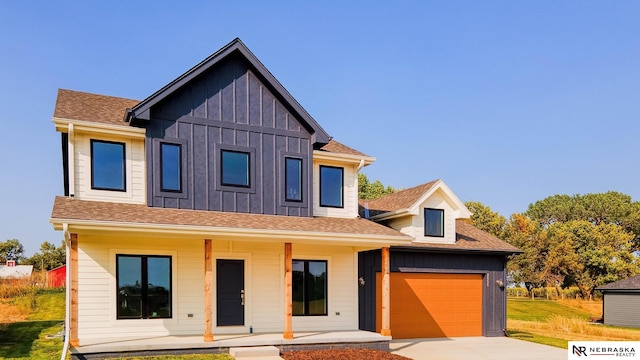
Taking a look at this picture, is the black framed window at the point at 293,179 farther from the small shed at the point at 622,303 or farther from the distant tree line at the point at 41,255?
the distant tree line at the point at 41,255

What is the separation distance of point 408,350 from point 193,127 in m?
8.80

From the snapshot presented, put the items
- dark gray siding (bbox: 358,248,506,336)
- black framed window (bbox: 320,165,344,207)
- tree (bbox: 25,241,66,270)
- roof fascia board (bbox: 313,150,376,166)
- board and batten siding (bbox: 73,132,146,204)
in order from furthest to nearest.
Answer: tree (bbox: 25,241,66,270), dark gray siding (bbox: 358,248,506,336), black framed window (bbox: 320,165,344,207), roof fascia board (bbox: 313,150,376,166), board and batten siding (bbox: 73,132,146,204)

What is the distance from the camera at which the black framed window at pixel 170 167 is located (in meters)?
12.0

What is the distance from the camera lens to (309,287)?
13.9 metres

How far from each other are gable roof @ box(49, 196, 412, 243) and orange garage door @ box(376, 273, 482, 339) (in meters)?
3.43

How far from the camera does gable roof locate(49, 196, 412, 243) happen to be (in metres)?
9.91

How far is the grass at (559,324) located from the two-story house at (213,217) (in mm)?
6528

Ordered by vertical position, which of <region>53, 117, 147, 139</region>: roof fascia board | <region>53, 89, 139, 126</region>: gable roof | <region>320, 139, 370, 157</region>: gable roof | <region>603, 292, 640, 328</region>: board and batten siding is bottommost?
<region>603, 292, 640, 328</region>: board and batten siding

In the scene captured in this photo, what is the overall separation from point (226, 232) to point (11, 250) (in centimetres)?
6170

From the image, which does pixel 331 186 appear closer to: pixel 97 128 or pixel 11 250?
pixel 97 128

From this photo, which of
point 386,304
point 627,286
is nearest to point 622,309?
point 627,286

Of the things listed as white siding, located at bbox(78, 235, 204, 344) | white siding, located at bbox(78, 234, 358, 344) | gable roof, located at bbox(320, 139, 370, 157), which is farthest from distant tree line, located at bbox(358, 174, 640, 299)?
white siding, located at bbox(78, 235, 204, 344)

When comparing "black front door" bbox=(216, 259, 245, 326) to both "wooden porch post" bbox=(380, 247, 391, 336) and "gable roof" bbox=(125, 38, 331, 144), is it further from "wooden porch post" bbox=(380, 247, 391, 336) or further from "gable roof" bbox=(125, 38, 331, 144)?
"gable roof" bbox=(125, 38, 331, 144)

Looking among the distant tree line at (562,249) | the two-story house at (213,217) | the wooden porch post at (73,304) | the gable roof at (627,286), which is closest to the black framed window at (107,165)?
the two-story house at (213,217)
